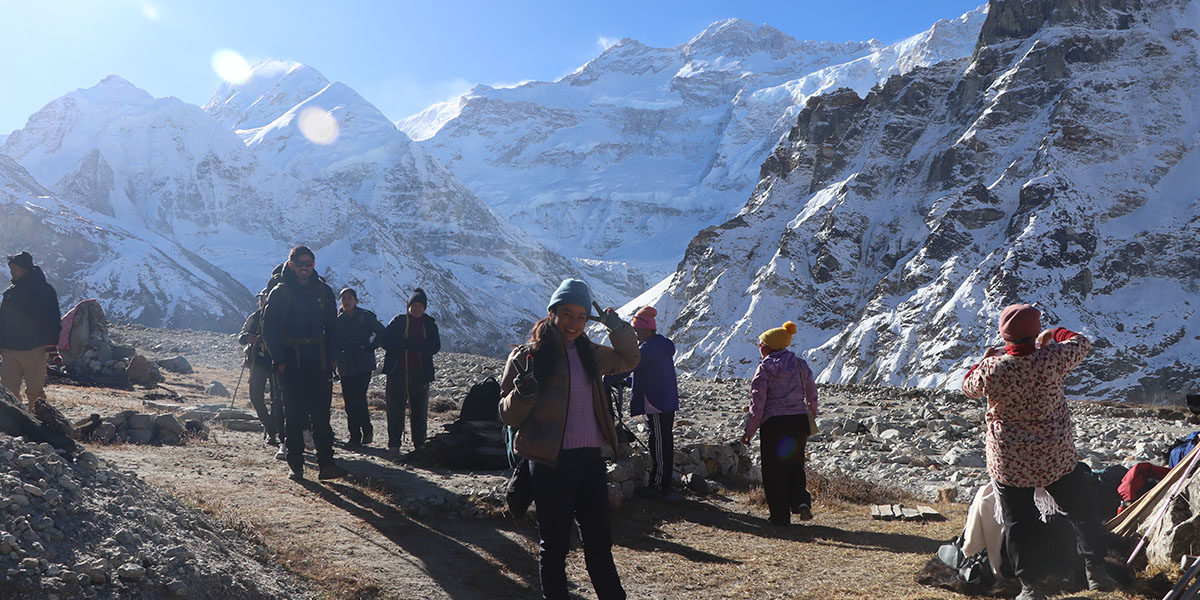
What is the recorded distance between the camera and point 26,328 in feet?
29.1

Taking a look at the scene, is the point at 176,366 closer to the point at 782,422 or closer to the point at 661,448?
the point at 661,448

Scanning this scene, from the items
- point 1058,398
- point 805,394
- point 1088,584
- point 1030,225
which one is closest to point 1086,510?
point 1088,584

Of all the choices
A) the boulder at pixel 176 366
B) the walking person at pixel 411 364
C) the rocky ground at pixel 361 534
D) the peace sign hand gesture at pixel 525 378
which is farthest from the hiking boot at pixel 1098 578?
the boulder at pixel 176 366

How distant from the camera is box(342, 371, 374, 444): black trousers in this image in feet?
35.4

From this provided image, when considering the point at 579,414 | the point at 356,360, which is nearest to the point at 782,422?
the point at 579,414

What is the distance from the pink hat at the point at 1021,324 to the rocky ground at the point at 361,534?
1.67m

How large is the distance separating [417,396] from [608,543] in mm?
6382

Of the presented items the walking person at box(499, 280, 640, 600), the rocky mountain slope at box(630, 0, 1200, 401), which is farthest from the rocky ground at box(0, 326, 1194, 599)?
the rocky mountain slope at box(630, 0, 1200, 401)

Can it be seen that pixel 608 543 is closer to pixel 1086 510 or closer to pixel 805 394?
pixel 1086 510

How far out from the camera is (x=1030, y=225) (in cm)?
6606

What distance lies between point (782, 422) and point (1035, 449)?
275 cm

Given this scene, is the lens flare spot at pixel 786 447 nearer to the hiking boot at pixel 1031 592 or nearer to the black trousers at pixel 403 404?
the hiking boot at pixel 1031 592

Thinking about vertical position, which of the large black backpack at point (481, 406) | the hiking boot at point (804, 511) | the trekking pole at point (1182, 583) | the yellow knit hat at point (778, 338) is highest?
the yellow knit hat at point (778, 338)

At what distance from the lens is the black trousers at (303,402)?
25.2 feet
